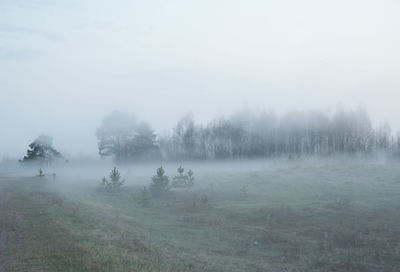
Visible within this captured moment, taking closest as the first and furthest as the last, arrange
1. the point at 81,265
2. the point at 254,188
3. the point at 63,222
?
the point at 81,265
the point at 63,222
the point at 254,188

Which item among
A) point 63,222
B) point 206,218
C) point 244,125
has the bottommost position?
point 206,218

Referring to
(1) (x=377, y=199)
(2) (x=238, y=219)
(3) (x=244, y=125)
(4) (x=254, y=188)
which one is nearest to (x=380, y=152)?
(3) (x=244, y=125)

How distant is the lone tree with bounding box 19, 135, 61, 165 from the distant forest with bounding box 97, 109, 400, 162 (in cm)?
947

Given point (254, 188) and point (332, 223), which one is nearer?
point (332, 223)

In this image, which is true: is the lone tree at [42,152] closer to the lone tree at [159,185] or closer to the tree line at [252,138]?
the tree line at [252,138]

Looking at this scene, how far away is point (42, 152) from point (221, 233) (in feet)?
191

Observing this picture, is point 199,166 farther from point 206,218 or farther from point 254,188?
point 206,218

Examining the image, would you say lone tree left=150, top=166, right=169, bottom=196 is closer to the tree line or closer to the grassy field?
the grassy field

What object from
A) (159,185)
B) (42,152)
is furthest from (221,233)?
(42,152)

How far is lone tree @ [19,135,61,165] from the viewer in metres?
68.8

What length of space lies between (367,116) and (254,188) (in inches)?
2336

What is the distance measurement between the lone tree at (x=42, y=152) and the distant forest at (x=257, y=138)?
947cm

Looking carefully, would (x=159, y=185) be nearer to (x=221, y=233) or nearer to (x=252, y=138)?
(x=221, y=233)

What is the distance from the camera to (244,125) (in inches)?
3622
